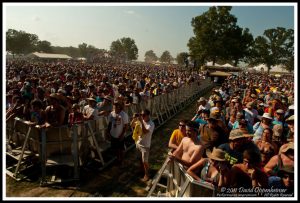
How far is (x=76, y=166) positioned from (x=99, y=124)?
1547 millimetres

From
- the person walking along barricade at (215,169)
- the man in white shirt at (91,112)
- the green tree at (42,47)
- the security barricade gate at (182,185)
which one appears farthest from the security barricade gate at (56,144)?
the green tree at (42,47)

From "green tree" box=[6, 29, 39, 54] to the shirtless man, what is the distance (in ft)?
379

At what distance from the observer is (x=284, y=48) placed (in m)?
104

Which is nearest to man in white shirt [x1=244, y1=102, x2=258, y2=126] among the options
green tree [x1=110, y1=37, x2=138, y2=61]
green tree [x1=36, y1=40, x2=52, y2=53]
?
green tree [x1=36, y1=40, x2=52, y2=53]

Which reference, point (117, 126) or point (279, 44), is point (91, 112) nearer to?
point (117, 126)

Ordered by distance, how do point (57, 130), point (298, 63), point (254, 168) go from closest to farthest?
1. point (254, 168)
2. point (298, 63)
3. point (57, 130)

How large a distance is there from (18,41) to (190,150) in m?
120

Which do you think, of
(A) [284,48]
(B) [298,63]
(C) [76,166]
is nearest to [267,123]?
(B) [298,63]

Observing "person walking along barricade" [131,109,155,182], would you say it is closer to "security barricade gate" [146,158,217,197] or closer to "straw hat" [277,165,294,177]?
"security barricade gate" [146,158,217,197]

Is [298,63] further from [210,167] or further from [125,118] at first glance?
[125,118]

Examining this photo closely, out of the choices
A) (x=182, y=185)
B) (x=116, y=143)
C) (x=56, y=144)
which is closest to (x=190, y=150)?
(x=182, y=185)

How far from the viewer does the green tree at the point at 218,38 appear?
6369 cm

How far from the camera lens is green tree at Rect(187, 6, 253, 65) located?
6369 cm

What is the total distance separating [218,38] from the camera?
6400 centimetres
